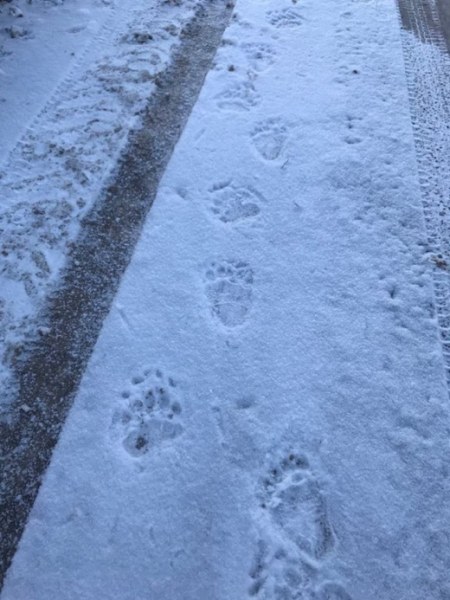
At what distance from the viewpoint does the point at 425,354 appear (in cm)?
175

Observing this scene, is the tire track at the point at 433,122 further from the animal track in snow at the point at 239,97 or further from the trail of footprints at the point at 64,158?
the trail of footprints at the point at 64,158

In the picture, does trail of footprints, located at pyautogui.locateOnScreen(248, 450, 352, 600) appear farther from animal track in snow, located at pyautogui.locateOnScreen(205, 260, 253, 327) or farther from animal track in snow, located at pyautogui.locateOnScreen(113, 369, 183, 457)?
animal track in snow, located at pyautogui.locateOnScreen(205, 260, 253, 327)

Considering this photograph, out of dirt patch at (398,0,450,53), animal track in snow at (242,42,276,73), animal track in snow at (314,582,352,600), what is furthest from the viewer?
dirt patch at (398,0,450,53)

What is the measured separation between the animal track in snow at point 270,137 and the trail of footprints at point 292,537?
1.56 m

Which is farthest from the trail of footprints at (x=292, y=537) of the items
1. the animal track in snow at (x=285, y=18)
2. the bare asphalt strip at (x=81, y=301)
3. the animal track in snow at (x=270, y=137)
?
the animal track in snow at (x=285, y=18)

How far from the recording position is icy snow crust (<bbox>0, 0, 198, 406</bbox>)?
1.94m

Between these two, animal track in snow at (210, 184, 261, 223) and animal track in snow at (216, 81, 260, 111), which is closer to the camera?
animal track in snow at (210, 184, 261, 223)

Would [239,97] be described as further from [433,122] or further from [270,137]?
[433,122]

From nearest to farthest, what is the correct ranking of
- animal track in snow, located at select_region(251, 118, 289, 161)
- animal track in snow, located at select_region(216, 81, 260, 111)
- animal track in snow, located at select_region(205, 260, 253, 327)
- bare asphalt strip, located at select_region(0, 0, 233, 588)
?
bare asphalt strip, located at select_region(0, 0, 233, 588), animal track in snow, located at select_region(205, 260, 253, 327), animal track in snow, located at select_region(251, 118, 289, 161), animal track in snow, located at select_region(216, 81, 260, 111)

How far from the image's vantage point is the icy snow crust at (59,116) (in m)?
1.94

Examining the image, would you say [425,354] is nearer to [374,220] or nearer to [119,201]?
[374,220]

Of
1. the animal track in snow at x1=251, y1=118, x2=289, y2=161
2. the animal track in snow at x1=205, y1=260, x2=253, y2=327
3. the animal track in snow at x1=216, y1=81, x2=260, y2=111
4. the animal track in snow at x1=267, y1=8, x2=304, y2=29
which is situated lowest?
the animal track in snow at x1=205, y1=260, x2=253, y2=327

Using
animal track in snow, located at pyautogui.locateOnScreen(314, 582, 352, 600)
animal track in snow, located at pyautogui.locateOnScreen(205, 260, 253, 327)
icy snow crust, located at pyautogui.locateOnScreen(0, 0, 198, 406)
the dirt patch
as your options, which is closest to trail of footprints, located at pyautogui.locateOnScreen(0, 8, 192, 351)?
icy snow crust, located at pyautogui.locateOnScreen(0, 0, 198, 406)

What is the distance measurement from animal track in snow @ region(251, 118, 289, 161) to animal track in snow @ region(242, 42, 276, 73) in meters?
0.53
